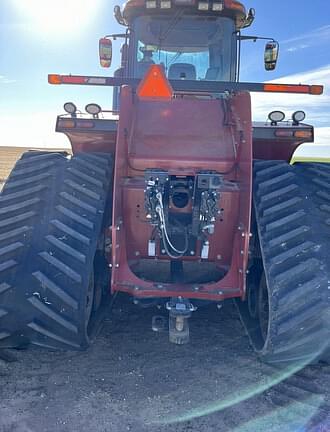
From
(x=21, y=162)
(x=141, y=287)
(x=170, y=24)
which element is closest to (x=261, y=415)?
(x=141, y=287)

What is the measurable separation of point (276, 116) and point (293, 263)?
1.89 metres

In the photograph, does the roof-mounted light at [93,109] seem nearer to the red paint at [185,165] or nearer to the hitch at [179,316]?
the red paint at [185,165]

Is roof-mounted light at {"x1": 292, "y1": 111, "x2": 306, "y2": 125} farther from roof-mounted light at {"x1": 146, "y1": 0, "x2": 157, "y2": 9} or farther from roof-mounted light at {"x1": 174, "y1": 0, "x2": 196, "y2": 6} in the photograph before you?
roof-mounted light at {"x1": 146, "y1": 0, "x2": 157, "y2": 9}

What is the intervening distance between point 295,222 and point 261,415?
1263 mm

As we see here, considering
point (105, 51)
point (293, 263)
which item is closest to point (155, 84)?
point (293, 263)

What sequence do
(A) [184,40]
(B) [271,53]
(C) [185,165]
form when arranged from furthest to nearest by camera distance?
(B) [271,53]
(A) [184,40]
(C) [185,165]

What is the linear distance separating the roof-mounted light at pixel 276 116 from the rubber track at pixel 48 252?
6.03 ft

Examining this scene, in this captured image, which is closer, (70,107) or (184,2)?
(70,107)

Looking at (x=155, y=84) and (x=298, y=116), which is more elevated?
(x=155, y=84)

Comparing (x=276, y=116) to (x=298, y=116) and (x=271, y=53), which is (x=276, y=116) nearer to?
(x=298, y=116)

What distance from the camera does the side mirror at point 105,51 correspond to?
206 inches

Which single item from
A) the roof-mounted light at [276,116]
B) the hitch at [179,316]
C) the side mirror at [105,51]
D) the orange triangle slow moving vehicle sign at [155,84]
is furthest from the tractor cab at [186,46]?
the hitch at [179,316]

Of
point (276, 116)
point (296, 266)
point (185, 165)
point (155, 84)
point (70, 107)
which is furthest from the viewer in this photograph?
point (276, 116)

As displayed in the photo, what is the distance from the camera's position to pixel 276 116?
4426 millimetres
